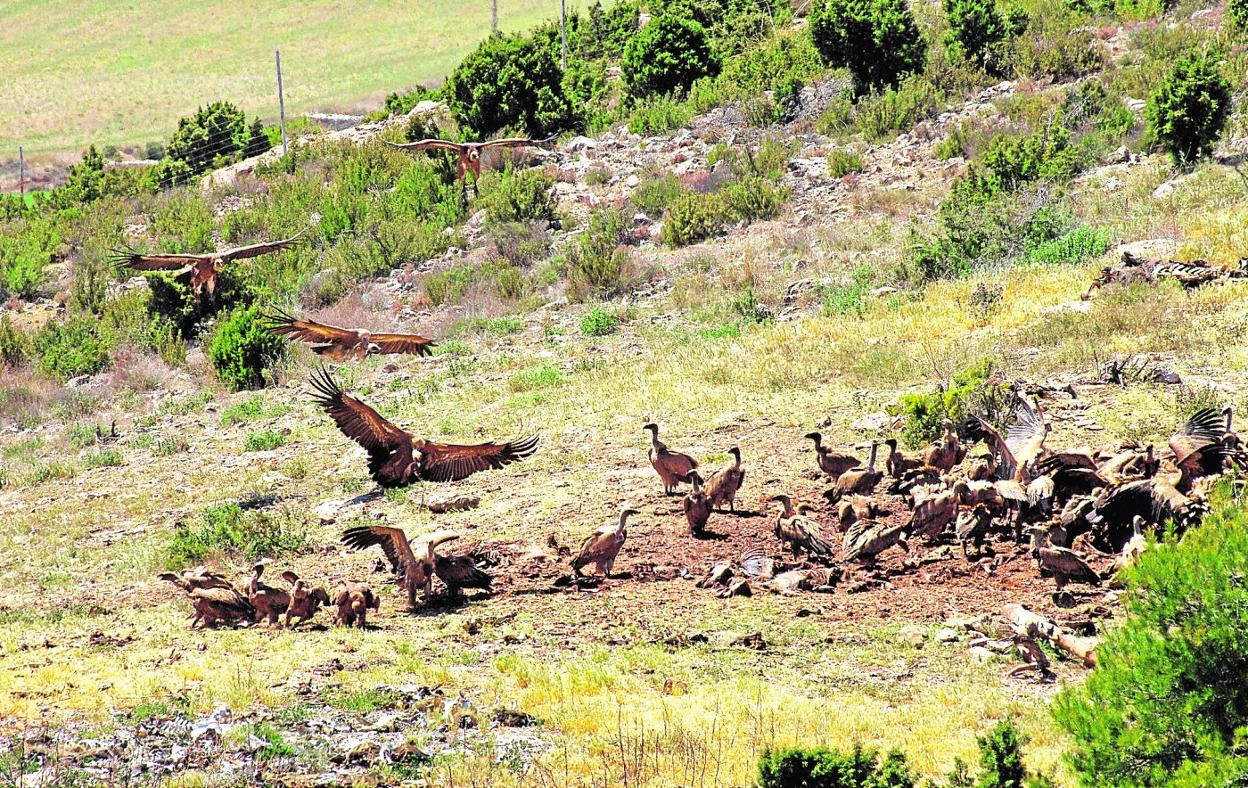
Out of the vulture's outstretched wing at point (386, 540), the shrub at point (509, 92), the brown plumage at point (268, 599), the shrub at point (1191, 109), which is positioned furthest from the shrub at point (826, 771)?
the shrub at point (509, 92)

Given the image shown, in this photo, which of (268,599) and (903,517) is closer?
(268,599)

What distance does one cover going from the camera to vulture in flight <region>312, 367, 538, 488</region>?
9969mm

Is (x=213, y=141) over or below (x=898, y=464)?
over

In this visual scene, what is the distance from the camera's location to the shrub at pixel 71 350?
68.0ft

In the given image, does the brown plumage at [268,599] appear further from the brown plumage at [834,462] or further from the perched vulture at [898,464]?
the perched vulture at [898,464]

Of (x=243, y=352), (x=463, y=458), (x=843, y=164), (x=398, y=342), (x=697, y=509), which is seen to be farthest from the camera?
(x=843, y=164)

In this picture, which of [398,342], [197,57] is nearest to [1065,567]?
[398,342]

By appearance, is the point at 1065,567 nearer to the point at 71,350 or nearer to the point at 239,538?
the point at 239,538

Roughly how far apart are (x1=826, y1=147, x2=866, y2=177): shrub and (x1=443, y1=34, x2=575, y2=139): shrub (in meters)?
8.56

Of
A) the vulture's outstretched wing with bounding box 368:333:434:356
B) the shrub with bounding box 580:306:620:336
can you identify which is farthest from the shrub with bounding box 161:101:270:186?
the vulture's outstretched wing with bounding box 368:333:434:356

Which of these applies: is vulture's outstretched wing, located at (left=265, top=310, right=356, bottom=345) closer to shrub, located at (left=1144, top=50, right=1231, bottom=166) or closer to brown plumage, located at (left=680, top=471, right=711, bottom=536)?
brown plumage, located at (left=680, top=471, right=711, bottom=536)

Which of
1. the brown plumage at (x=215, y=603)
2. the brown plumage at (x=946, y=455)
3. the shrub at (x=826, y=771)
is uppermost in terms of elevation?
the shrub at (x=826, y=771)

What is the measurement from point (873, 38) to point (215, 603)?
75.6 ft

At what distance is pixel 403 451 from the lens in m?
11.0
